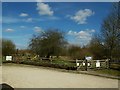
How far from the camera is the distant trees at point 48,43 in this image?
48.5 metres

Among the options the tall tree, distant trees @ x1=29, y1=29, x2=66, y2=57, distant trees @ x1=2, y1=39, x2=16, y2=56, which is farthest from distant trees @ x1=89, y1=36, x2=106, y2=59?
distant trees @ x1=2, y1=39, x2=16, y2=56

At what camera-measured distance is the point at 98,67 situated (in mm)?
22625

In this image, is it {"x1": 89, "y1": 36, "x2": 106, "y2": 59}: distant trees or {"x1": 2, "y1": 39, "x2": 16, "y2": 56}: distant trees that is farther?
{"x1": 2, "y1": 39, "x2": 16, "y2": 56}: distant trees

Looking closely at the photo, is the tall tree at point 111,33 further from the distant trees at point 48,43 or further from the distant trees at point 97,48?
the distant trees at point 48,43

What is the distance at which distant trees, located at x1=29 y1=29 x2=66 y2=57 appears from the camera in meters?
48.5

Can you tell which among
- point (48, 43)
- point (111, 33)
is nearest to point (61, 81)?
point (111, 33)

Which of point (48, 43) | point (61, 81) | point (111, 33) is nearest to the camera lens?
point (61, 81)

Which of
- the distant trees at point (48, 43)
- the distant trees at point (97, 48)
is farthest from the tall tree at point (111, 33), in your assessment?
the distant trees at point (48, 43)

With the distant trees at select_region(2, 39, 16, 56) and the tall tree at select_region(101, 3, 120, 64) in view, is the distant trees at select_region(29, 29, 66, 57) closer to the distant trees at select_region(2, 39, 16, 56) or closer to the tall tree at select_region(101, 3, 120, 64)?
the distant trees at select_region(2, 39, 16, 56)

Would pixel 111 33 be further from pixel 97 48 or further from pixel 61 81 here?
pixel 61 81

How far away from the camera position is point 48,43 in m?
49.0

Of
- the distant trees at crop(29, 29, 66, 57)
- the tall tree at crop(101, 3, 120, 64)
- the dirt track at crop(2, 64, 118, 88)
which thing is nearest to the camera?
the dirt track at crop(2, 64, 118, 88)

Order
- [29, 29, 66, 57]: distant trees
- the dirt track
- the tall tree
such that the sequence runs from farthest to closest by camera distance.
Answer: [29, 29, 66, 57]: distant trees → the tall tree → the dirt track

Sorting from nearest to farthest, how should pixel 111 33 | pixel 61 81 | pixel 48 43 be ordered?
pixel 61 81
pixel 111 33
pixel 48 43
